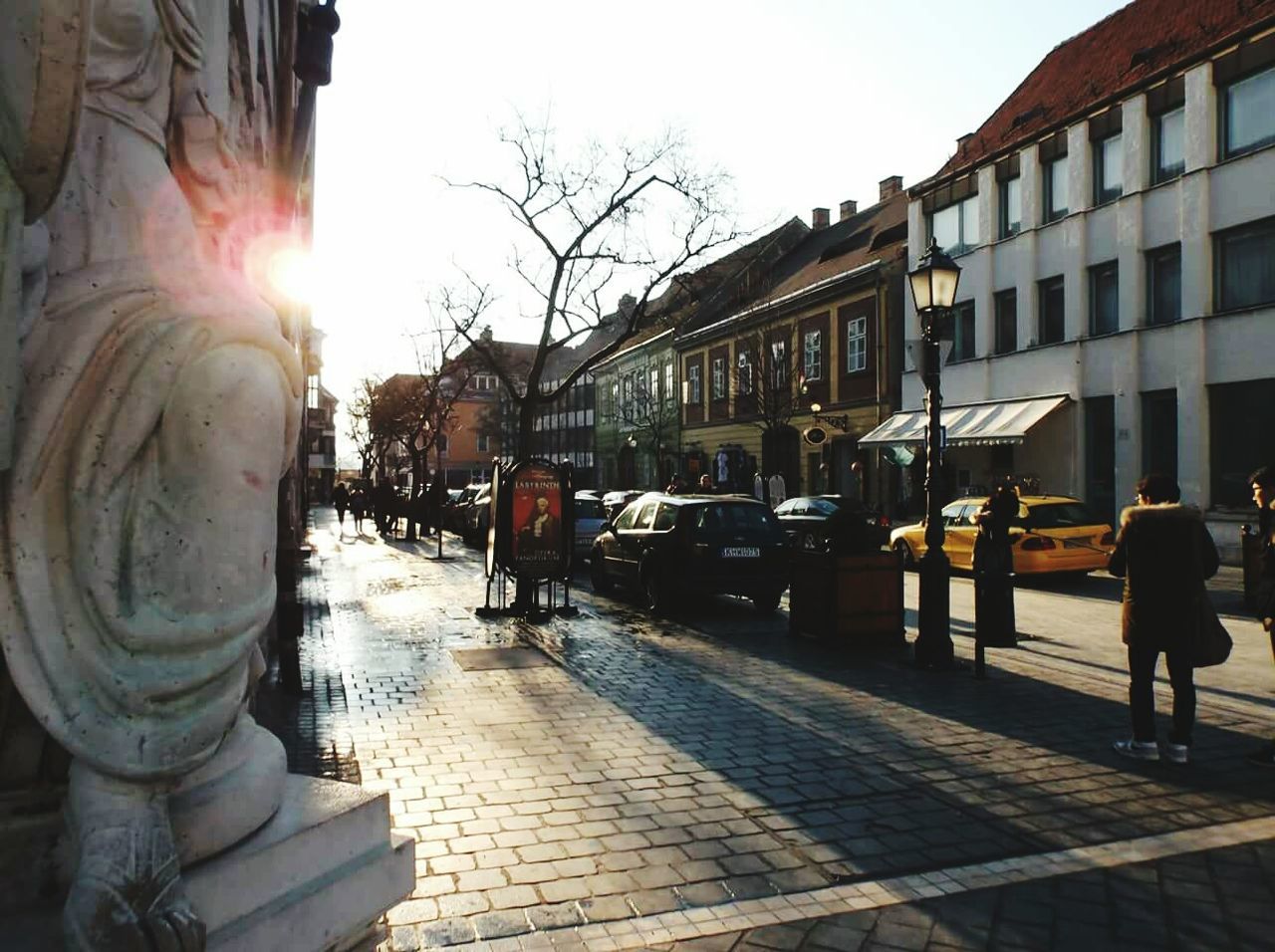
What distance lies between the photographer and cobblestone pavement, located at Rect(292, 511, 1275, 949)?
3.80 meters

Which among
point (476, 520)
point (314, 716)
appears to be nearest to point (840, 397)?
point (476, 520)

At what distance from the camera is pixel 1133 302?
23469 mm

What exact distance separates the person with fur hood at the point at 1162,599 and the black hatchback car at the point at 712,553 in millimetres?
6764

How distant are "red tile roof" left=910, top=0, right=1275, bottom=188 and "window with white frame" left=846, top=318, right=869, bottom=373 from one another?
4.73 meters

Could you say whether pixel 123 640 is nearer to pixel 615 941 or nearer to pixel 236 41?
pixel 615 941

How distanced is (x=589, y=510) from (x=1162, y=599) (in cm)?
1708

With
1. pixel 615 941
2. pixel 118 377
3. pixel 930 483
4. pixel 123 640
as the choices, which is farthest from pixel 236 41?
pixel 930 483

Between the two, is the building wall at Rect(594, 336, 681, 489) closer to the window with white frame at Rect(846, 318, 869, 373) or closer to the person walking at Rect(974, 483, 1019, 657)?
the window with white frame at Rect(846, 318, 869, 373)

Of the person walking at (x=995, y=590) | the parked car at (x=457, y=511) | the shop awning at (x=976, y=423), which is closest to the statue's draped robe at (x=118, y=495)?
the person walking at (x=995, y=590)

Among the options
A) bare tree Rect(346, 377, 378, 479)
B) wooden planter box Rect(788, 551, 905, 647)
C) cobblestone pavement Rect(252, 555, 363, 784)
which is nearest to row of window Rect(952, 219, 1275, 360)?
wooden planter box Rect(788, 551, 905, 647)

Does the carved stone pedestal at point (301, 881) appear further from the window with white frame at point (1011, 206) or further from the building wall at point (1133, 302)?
the window with white frame at point (1011, 206)

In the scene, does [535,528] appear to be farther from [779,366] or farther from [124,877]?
[779,366]

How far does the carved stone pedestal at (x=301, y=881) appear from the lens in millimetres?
1739

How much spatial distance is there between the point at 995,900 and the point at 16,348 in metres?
3.88
